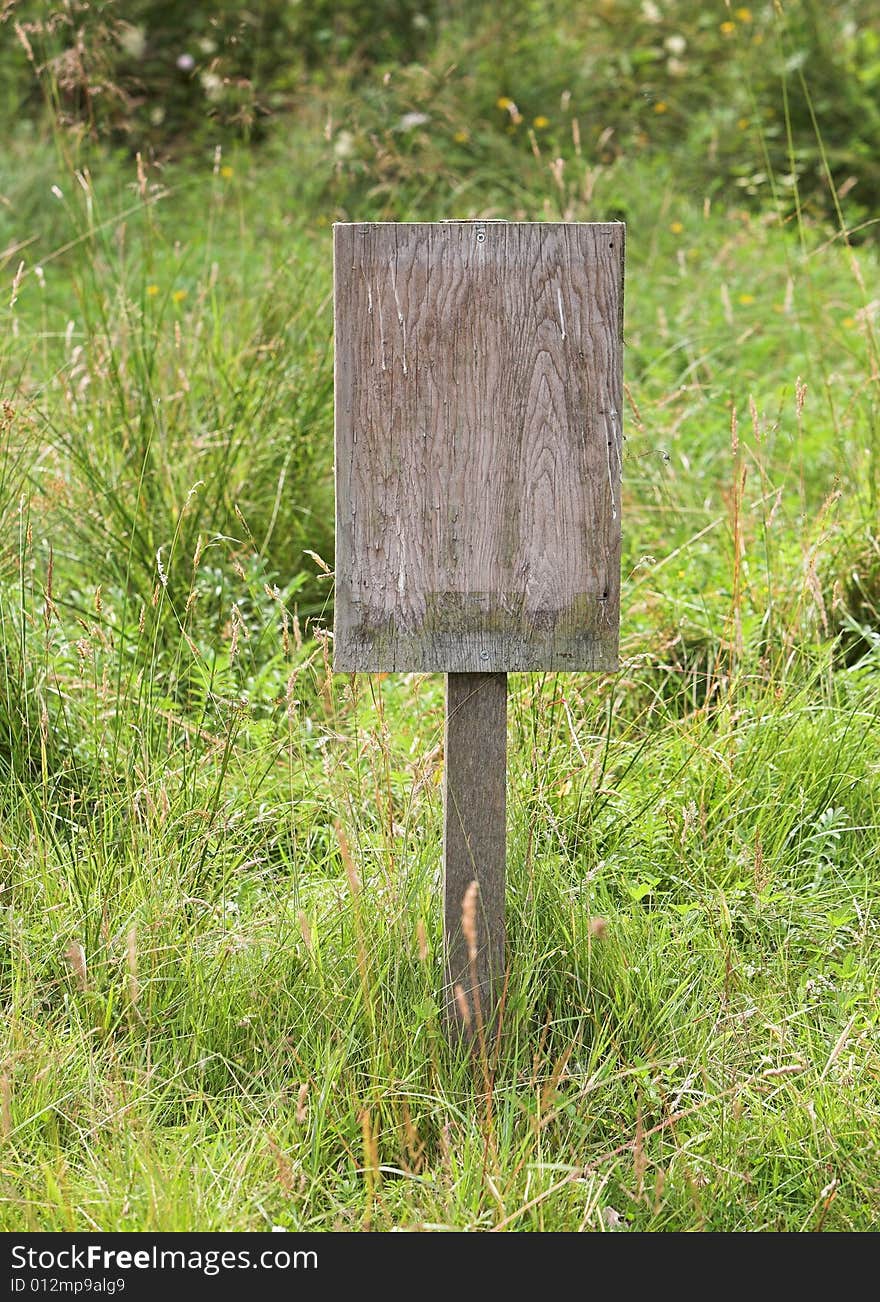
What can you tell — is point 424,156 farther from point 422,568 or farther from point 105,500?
point 422,568

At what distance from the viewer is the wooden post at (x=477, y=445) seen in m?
1.81

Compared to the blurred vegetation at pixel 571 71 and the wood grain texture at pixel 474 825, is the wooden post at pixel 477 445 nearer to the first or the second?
the wood grain texture at pixel 474 825

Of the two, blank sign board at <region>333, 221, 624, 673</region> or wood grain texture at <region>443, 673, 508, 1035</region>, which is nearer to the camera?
blank sign board at <region>333, 221, 624, 673</region>

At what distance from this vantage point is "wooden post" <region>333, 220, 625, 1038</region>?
5.94ft

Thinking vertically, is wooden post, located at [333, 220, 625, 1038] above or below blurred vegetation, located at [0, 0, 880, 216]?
below

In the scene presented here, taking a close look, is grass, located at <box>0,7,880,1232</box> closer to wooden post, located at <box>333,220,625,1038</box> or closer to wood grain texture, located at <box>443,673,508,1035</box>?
wood grain texture, located at <box>443,673,508,1035</box>

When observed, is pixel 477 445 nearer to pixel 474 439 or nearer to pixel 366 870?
pixel 474 439

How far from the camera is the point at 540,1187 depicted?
5.80ft

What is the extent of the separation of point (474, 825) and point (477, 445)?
0.54 m

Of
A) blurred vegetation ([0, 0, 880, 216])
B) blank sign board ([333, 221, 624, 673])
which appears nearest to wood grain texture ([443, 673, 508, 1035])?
blank sign board ([333, 221, 624, 673])

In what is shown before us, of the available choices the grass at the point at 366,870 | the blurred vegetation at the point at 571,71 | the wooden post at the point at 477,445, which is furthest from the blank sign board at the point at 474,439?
the blurred vegetation at the point at 571,71

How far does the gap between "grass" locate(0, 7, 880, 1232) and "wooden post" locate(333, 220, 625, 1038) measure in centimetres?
29

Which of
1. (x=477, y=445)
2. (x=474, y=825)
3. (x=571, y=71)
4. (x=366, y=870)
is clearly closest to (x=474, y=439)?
(x=477, y=445)

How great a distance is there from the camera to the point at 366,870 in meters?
2.34
